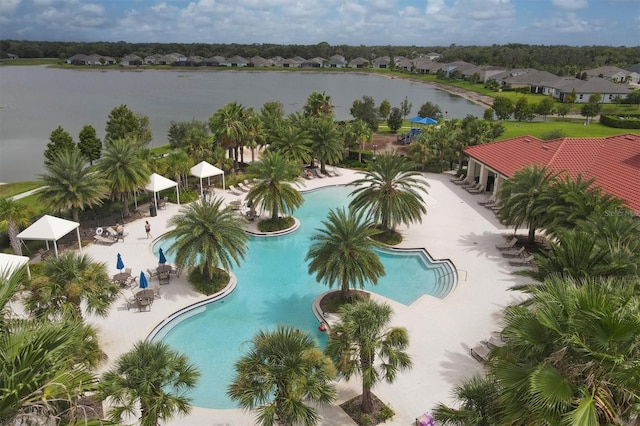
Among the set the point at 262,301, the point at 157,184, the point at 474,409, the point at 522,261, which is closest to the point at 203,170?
the point at 157,184

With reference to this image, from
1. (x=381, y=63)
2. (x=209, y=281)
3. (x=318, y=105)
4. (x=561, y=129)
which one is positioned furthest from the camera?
(x=381, y=63)

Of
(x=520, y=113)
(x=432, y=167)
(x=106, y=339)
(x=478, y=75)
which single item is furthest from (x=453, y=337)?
(x=478, y=75)

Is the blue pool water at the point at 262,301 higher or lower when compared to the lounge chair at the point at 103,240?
lower

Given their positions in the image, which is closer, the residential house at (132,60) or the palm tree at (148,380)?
the palm tree at (148,380)

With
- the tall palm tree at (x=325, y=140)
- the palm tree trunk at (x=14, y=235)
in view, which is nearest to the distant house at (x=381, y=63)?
the tall palm tree at (x=325, y=140)

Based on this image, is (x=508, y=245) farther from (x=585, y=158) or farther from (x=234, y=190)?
(x=234, y=190)

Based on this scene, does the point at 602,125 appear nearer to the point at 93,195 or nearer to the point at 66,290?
the point at 93,195

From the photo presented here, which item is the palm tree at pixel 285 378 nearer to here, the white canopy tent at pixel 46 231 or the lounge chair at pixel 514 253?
the white canopy tent at pixel 46 231
